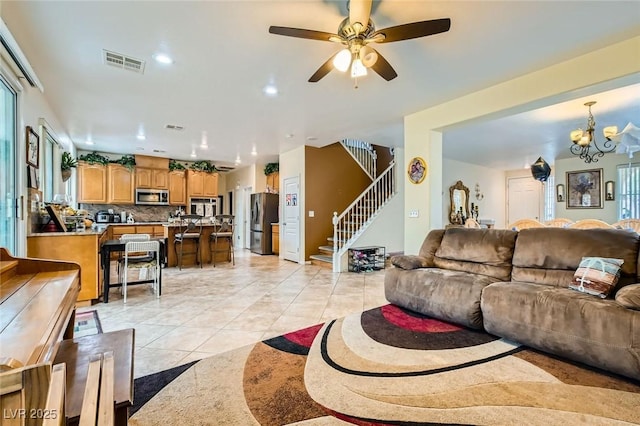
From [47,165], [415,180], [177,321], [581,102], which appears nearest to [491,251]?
[415,180]

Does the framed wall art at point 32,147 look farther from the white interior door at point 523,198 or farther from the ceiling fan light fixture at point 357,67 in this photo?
the white interior door at point 523,198

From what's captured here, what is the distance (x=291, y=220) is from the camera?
7.25 meters

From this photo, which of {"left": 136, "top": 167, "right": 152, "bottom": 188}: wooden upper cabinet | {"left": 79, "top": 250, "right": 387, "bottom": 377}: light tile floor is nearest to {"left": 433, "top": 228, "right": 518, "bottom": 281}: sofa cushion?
{"left": 79, "top": 250, "right": 387, "bottom": 377}: light tile floor

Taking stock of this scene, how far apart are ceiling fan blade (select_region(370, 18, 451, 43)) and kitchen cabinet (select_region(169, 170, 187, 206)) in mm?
7458

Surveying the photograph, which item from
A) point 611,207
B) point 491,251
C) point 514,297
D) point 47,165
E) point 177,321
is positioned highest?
point 47,165

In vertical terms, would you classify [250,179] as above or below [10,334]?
above

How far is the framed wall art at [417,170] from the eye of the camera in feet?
14.8

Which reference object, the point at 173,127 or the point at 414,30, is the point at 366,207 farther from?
the point at 414,30

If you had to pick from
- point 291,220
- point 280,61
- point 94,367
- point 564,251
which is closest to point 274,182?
point 291,220

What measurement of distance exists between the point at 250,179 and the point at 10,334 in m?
8.66

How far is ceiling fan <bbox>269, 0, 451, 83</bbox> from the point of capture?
6.64 ft

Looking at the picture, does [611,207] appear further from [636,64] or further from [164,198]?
[164,198]

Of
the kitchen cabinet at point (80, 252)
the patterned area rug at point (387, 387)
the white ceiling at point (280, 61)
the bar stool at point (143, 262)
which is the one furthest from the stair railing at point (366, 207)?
the kitchen cabinet at point (80, 252)

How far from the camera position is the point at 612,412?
1.68m
